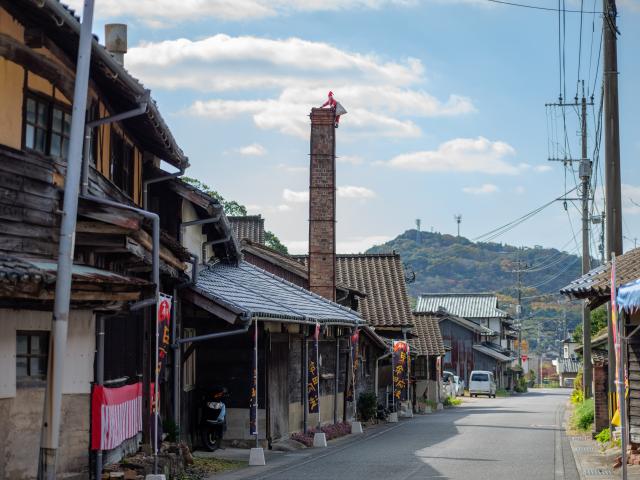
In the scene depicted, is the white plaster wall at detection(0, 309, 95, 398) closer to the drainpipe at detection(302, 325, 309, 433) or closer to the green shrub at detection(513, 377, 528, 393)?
the drainpipe at detection(302, 325, 309, 433)

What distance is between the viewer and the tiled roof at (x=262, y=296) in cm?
2084

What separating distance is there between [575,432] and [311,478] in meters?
14.3

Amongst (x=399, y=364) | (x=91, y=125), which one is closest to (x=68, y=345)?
(x=91, y=125)

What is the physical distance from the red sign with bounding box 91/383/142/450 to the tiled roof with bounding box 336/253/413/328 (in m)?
26.1

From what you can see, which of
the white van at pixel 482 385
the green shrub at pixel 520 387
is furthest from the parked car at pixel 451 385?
the green shrub at pixel 520 387

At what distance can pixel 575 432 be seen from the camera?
95.5 ft

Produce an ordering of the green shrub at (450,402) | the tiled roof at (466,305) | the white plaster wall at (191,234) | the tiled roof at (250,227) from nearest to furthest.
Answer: the white plaster wall at (191,234), the tiled roof at (250,227), the green shrub at (450,402), the tiled roof at (466,305)

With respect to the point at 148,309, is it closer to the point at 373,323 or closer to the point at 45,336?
the point at 45,336

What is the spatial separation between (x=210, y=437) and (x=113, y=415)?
291 inches

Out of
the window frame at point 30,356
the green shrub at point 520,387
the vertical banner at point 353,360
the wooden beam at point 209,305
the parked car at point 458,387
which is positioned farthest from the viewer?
the green shrub at point 520,387

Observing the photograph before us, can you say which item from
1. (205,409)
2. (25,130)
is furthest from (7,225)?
(205,409)

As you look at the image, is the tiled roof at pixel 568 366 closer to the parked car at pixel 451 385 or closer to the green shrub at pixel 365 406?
the parked car at pixel 451 385

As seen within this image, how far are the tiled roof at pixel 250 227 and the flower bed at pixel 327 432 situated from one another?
12.8 metres

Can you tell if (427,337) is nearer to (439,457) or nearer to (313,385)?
(313,385)
